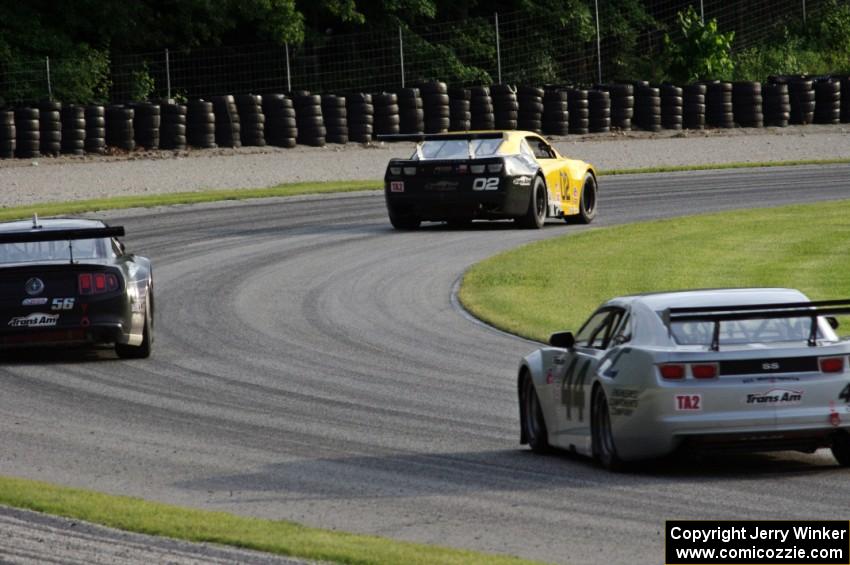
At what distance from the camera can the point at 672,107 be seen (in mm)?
41500

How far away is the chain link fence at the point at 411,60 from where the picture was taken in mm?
41906

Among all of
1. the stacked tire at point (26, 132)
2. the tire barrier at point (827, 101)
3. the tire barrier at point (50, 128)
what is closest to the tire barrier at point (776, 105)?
the tire barrier at point (827, 101)

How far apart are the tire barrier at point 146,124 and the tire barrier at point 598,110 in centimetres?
1050

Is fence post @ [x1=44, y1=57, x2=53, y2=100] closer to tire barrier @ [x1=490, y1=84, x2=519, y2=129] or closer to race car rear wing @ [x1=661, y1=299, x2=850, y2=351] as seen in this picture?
tire barrier @ [x1=490, y1=84, x2=519, y2=129]

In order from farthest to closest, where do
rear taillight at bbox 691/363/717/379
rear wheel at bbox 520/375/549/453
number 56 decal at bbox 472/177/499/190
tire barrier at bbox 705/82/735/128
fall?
tire barrier at bbox 705/82/735/128, number 56 decal at bbox 472/177/499/190, rear wheel at bbox 520/375/549/453, rear taillight at bbox 691/363/717/379

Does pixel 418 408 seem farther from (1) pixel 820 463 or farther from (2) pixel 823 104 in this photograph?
(2) pixel 823 104

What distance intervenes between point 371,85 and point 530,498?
35.8 meters

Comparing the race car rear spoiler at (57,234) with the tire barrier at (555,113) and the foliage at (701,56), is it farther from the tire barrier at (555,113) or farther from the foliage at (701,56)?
the foliage at (701,56)

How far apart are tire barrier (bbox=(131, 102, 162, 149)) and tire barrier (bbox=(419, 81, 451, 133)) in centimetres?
597

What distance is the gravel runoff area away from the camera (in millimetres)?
33656

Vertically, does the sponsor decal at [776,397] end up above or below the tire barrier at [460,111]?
below

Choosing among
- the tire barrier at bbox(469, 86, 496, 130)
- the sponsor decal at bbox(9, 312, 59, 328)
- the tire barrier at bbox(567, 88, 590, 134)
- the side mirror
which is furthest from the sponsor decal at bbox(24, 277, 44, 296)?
the tire barrier at bbox(567, 88, 590, 134)

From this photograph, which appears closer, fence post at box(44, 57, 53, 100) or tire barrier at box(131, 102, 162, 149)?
tire barrier at box(131, 102, 162, 149)

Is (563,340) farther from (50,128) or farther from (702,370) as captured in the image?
(50,128)
